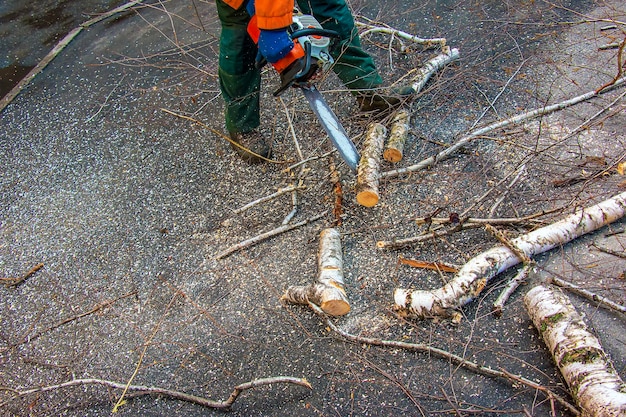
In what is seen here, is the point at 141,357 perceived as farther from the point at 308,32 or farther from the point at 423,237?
the point at 308,32

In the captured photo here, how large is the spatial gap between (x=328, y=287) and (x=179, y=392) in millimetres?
806

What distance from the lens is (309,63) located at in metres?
2.51

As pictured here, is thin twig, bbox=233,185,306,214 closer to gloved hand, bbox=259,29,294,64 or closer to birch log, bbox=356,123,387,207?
birch log, bbox=356,123,387,207

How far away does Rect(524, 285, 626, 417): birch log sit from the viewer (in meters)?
1.80

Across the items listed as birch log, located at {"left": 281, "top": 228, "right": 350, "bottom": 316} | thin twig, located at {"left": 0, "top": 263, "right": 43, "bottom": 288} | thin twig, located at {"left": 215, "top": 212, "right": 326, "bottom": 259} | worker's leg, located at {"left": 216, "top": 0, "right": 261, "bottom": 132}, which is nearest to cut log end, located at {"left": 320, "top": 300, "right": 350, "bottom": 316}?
birch log, located at {"left": 281, "top": 228, "right": 350, "bottom": 316}

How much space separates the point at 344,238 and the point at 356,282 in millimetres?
289

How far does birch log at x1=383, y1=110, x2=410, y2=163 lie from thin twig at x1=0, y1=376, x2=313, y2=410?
55.0 inches

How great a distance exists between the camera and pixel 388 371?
7.22 feet

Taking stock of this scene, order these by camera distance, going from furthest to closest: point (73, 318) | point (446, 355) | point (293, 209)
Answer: point (293, 209) → point (73, 318) → point (446, 355)

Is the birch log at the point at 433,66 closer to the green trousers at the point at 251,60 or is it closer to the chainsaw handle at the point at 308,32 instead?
the green trousers at the point at 251,60

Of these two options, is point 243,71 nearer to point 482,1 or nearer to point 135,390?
point 135,390

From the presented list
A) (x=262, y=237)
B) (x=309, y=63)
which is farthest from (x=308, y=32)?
(x=262, y=237)

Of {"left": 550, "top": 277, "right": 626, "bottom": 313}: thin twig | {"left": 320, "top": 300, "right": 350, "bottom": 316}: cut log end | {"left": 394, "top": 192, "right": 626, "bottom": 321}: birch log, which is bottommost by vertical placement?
{"left": 550, "top": 277, "right": 626, "bottom": 313}: thin twig

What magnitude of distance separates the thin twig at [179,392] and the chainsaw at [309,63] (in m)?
1.23
